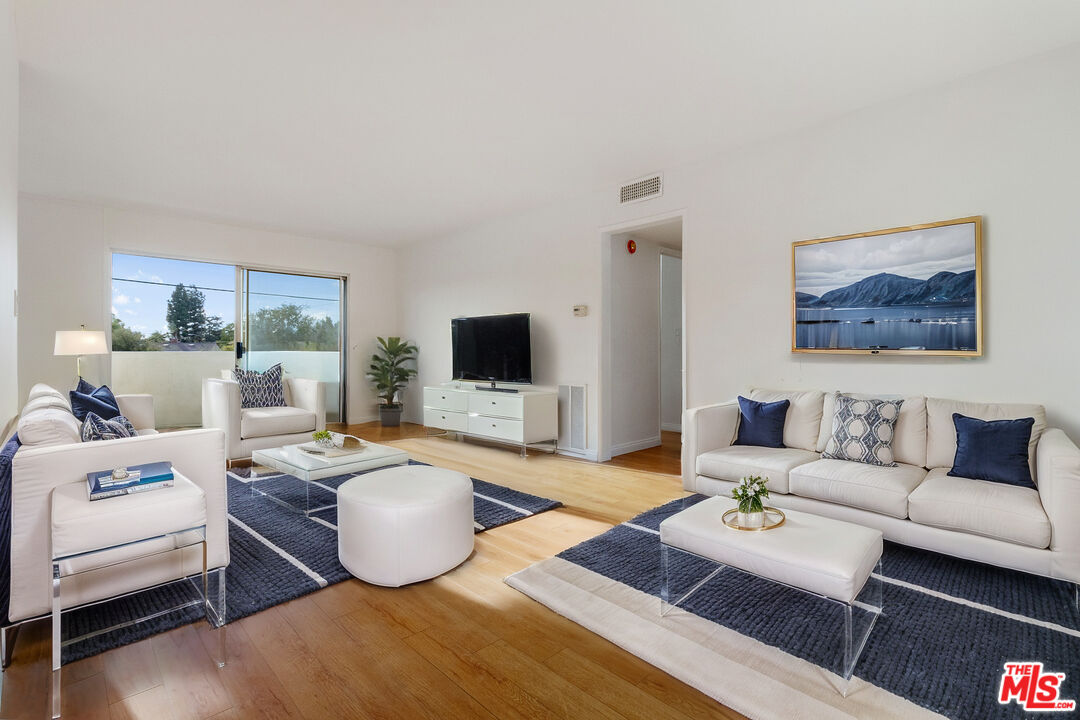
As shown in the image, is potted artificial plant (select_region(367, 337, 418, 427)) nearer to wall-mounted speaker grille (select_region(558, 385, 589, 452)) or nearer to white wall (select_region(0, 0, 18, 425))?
wall-mounted speaker grille (select_region(558, 385, 589, 452))

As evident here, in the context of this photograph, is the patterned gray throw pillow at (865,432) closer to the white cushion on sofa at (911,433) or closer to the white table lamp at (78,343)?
the white cushion on sofa at (911,433)

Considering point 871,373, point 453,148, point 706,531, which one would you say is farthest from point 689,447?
point 453,148

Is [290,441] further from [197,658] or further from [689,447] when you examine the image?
[689,447]

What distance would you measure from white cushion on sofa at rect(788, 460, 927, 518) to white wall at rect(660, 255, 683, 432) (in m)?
3.65

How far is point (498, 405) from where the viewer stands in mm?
5227

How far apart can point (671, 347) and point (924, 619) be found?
16.4 feet

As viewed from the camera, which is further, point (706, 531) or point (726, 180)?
point (726, 180)

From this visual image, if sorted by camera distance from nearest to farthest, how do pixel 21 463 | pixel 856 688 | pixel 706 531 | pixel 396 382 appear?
pixel 856 688, pixel 21 463, pixel 706 531, pixel 396 382

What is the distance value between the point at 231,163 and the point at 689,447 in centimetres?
418

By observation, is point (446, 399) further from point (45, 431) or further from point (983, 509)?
point (983, 509)

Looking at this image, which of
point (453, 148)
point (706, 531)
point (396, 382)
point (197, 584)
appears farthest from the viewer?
point (396, 382)

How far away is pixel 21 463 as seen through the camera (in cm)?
183

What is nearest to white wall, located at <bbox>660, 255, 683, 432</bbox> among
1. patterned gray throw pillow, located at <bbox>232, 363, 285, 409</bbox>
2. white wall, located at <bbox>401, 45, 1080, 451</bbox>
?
white wall, located at <bbox>401, 45, 1080, 451</bbox>

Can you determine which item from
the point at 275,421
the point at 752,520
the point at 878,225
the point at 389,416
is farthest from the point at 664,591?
the point at 389,416
